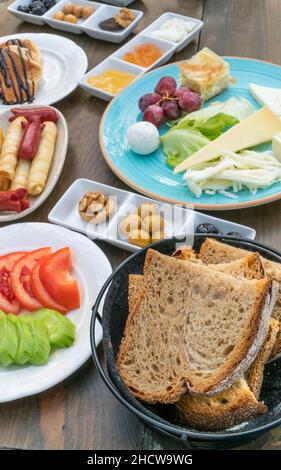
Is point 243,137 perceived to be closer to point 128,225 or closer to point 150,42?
point 128,225

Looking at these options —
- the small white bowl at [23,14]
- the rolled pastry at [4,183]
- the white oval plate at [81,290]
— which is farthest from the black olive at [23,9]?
the white oval plate at [81,290]

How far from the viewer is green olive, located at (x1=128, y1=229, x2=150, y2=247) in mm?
1414

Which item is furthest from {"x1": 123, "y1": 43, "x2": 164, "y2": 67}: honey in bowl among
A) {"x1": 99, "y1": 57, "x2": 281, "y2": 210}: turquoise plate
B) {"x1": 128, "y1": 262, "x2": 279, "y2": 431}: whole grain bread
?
{"x1": 128, "y1": 262, "x2": 279, "y2": 431}: whole grain bread

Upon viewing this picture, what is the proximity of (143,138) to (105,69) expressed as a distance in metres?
0.62

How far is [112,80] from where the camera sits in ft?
6.82

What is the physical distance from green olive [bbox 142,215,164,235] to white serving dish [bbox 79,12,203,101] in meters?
0.77

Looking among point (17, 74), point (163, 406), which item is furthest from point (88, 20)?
point (163, 406)

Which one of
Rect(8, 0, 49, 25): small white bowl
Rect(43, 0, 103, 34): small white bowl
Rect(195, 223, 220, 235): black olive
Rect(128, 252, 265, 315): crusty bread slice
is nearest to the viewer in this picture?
Rect(128, 252, 265, 315): crusty bread slice

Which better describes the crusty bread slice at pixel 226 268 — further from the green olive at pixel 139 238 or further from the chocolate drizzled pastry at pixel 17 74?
the chocolate drizzled pastry at pixel 17 74

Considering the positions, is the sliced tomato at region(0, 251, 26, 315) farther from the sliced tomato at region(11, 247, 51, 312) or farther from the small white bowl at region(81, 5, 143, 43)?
the small white bowl at region(81, 5, 143, 43)

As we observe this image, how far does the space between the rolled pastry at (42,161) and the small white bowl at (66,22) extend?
2.78 ft

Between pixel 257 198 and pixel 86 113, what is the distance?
88 centimetres

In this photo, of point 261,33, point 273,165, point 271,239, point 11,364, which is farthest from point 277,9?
point 11,364

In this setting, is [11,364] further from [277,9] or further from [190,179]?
[277,9]
